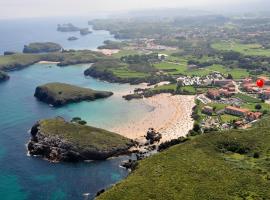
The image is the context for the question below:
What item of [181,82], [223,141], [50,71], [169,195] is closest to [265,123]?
[223,141]

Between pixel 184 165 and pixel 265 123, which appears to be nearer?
pixel 184 165

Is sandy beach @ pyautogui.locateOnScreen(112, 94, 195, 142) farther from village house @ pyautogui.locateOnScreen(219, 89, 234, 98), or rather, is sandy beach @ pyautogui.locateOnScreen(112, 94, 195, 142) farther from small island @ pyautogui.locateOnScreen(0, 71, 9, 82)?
small island @ pyautogui.locateOnScreen(0, 71, 9, 82)

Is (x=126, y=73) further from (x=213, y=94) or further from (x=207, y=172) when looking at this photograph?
(x=207, y=172)

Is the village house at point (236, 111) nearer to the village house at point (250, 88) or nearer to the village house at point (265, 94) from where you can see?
the village house at point (265, 94)

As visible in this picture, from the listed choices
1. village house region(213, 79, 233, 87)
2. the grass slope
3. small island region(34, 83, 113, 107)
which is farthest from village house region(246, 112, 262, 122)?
the grass slope

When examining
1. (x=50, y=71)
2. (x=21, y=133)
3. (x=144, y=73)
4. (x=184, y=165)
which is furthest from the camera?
(x=50, y=71)

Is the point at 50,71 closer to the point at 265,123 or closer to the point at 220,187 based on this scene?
the point at 265,123
